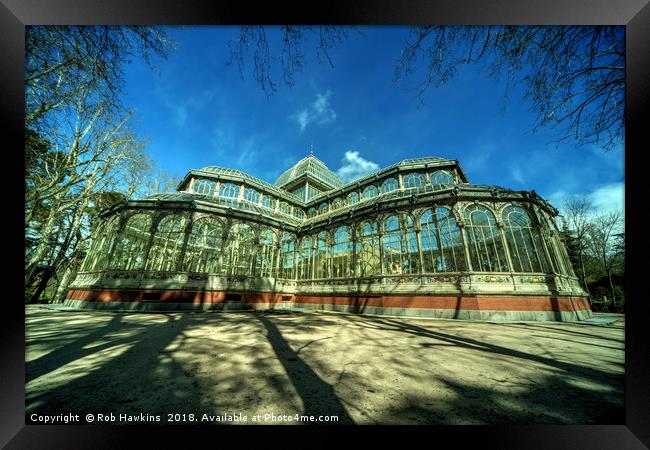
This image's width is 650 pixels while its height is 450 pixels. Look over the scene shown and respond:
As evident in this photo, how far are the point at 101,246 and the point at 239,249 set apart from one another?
8.85 m

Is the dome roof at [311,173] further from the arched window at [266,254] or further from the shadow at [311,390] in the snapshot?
the shadow at [311,390]

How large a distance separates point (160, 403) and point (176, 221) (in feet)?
53.4

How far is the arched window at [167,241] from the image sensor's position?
49.1ft

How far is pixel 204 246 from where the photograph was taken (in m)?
17.0

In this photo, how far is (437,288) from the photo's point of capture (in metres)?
11.1

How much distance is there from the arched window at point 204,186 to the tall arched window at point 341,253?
46.3 ft

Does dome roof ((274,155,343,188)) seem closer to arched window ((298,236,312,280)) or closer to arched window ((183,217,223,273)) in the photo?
arched window ((298,236,312,280))

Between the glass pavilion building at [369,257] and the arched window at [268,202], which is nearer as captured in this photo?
the glass pavilion building at [369,257]

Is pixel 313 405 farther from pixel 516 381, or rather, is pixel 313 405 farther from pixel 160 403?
pixel 516 381

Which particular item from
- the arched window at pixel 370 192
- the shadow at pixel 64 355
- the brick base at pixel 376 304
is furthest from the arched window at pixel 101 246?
the arched window at pixel 370 192

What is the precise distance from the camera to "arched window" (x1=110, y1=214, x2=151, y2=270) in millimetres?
14070

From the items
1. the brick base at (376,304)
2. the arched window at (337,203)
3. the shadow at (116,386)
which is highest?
the arched window at (337,203)
